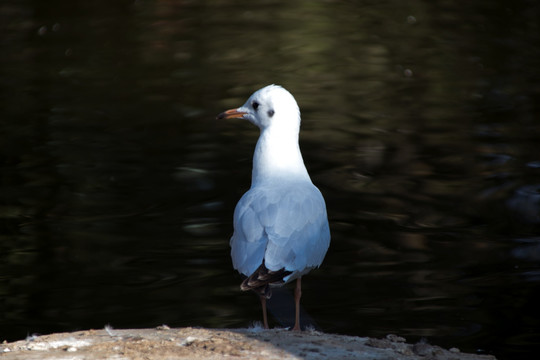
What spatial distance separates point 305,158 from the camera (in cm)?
962

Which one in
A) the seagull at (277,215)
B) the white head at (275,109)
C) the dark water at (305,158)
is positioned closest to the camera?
the seagull at (277,215)

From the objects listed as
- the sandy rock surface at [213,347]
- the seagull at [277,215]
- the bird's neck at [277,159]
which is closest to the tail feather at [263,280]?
the seagull at [277,215]

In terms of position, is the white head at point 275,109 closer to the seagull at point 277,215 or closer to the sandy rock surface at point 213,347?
the seagull at point 277,215

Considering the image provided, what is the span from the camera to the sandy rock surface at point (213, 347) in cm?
421

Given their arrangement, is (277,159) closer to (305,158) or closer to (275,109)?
(275,109)

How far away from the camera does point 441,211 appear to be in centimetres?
802

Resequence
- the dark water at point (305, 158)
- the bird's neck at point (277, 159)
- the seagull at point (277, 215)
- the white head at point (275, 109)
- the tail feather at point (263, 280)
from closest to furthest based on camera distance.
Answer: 1. the tail feather at point (263, 280)
2. the seagull at point (277, 215)
3. the bird's neck at point (277, 159)
4. the white head at point (275, 109)
5. the dark water at point (305, 158)

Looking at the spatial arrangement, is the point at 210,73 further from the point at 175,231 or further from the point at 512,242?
the point at 512,242

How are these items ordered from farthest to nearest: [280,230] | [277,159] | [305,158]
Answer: [305,158]
[277,159]
[280,230]

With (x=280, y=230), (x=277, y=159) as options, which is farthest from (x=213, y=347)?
(x=277, y=159)

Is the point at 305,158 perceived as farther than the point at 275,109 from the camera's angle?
Yes

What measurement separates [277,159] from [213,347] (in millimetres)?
1512

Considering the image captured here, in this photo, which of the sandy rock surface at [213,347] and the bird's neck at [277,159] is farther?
the bird's neck at [277,159]

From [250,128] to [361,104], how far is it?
1.52 metres
